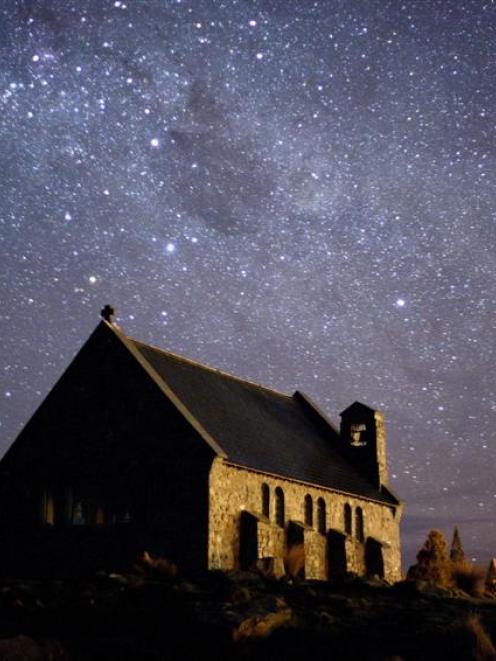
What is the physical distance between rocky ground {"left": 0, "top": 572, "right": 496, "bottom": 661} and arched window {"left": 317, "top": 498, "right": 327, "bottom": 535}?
12.0 meters

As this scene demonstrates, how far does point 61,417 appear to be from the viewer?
33094 millimetres

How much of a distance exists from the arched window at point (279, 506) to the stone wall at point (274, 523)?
0.20 meters

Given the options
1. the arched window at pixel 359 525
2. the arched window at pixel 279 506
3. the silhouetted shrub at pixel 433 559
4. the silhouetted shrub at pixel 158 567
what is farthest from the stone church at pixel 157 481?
the silhouetted shrub at pixel 433 559

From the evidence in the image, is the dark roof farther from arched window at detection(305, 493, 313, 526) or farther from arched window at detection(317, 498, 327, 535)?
arched window at detection(317, 498, 327, 535)

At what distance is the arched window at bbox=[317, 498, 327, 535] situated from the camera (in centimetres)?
3572

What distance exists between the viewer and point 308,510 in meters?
35.3

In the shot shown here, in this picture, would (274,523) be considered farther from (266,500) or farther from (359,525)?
(359,525)

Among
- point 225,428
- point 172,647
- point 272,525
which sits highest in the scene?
point 225,428

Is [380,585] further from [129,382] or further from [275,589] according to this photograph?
[129,382]

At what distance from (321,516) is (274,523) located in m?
4.82

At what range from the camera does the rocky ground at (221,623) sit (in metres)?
17.7

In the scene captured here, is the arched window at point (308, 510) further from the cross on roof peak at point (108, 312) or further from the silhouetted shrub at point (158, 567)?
the cross on roof peak at point (108, 312)

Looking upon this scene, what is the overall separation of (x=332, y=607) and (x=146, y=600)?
4843mm

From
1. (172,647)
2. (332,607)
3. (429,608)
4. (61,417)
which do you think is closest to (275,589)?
(332,607)
